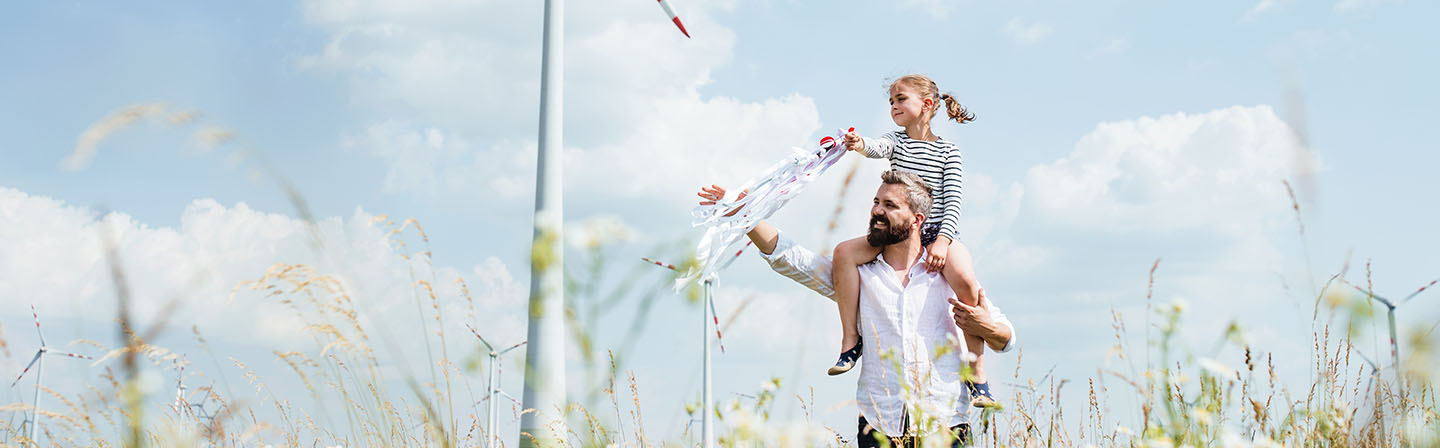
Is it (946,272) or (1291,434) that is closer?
(1291,434)

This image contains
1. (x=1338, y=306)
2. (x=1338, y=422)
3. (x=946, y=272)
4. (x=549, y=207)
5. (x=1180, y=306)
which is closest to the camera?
(x=1180, y=306)

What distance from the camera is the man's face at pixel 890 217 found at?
4262 millimetres

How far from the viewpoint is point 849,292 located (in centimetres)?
429

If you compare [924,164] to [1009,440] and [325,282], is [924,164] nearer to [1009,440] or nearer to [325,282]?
[1009,440]

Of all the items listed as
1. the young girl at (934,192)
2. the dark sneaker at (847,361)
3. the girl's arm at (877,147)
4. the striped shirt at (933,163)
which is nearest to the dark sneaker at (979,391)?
the young girl at (934,192)

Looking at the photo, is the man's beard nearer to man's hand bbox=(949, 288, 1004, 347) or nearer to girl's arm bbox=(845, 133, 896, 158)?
man's hand bbox=(949, 288, 1004, 347)

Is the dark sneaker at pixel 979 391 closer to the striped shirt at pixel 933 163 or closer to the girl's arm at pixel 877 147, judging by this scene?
the striped shirt at pixel 933 163

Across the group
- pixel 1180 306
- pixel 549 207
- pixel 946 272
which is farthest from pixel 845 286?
pixel 549 207

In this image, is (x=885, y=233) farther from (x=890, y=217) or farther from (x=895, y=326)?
(x=895, y=326)

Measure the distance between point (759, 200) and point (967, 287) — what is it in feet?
3.30

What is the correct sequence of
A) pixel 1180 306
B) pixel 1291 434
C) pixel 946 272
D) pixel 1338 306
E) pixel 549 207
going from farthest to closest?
1. pixel 549 207
2. pixel 946 272
3. pixel 1338 306
4. pixel 1291 434
5. pixel 1180 306

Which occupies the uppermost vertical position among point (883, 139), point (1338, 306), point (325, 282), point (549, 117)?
point (549, 117)

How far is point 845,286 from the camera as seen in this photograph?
14.1 feet

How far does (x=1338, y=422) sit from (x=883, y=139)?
232 centimetres
